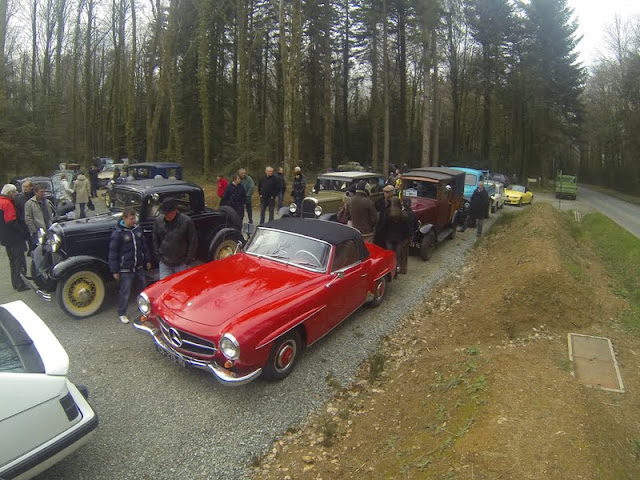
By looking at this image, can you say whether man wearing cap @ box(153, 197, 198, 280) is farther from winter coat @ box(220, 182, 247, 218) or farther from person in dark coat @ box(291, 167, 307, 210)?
person in dark coat @ box(291, 167, 307, 210)

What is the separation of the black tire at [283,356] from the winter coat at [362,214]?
4.15 m

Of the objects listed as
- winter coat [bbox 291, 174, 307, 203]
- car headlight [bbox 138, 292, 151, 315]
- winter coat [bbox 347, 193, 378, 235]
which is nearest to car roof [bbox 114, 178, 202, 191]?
car headlight [bbox 138, 292, 151, 315]

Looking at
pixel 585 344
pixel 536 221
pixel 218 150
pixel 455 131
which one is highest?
pixel 455 131

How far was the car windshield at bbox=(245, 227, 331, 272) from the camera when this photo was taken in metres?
6.04

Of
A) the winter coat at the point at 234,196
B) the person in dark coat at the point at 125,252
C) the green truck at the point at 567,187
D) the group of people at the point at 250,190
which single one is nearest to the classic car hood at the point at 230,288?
the person in dark coat at the point at 125,252

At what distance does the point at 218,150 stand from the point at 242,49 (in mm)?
9784

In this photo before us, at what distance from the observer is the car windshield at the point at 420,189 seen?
12.2 meters

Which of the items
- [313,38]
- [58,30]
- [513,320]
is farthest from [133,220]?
[58,30]

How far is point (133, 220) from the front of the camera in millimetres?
6281

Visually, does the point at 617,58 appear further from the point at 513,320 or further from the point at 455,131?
the point at 513,320

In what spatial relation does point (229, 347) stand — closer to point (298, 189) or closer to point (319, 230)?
point (319, 230)

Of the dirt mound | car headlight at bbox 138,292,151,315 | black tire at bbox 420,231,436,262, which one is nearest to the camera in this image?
the dirt mound

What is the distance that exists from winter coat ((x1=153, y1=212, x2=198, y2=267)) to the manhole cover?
544cm

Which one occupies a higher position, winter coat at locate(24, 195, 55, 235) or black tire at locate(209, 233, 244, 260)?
winter coat at locate(24, 195, 55, 235)
